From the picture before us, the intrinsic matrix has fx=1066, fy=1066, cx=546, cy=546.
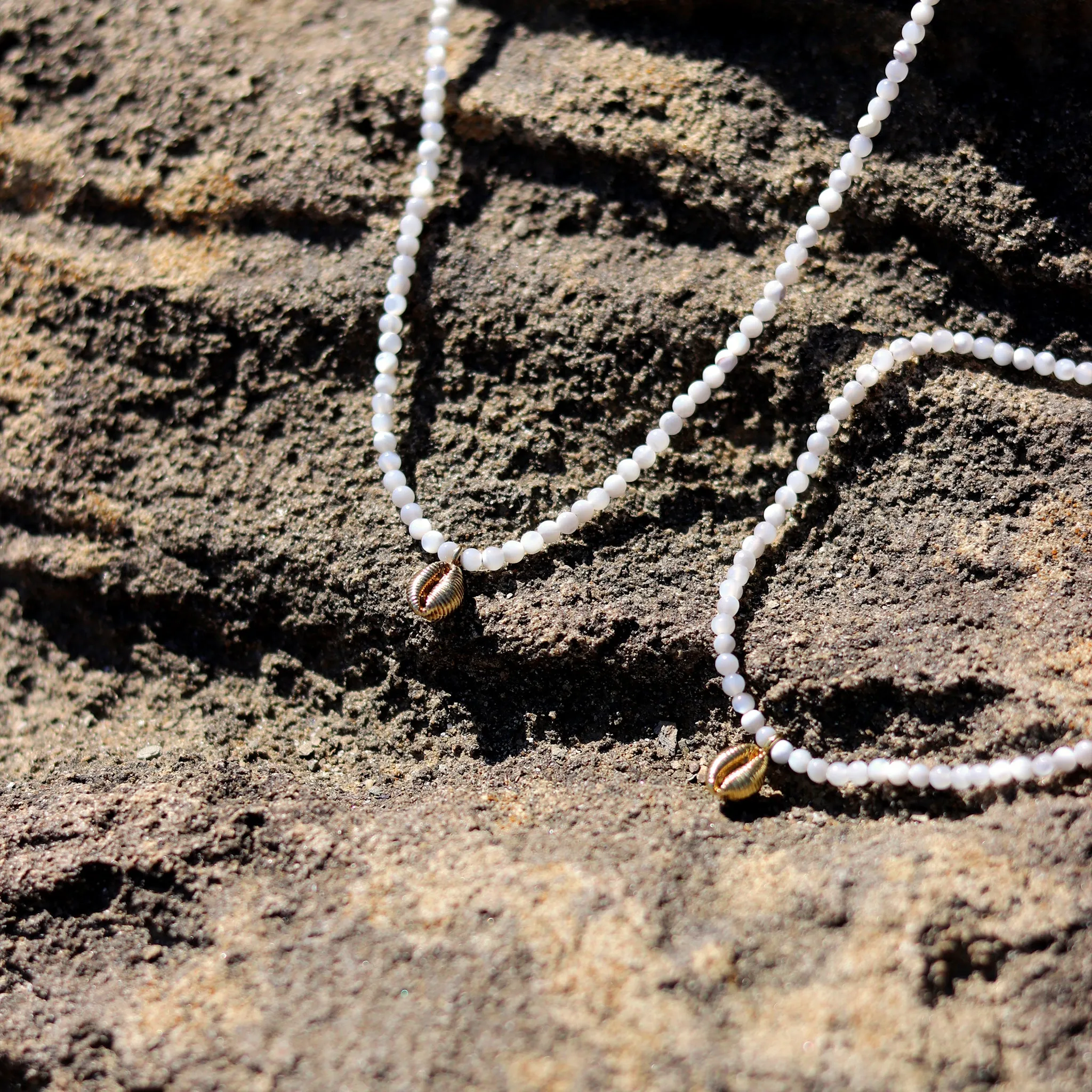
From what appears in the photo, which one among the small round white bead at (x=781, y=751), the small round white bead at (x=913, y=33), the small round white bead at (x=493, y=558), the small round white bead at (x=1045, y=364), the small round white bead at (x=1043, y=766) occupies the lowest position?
the small round white bead at (x=781, y=751)

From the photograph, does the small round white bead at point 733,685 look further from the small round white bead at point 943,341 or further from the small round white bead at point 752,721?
the small round white bead at point 943,341

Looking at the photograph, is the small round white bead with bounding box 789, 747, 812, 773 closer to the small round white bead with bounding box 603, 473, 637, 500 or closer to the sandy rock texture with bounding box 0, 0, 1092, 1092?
the sandy rock texture with bounding box 0, 0, 1092, 1092

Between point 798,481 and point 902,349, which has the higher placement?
point 902,349

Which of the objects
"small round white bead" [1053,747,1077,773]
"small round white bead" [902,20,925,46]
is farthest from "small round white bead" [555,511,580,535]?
"small round white bead" [902,20,925,46]

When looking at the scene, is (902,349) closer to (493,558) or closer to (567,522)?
(567,522)

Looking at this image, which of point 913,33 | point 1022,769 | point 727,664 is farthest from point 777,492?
point 913,33

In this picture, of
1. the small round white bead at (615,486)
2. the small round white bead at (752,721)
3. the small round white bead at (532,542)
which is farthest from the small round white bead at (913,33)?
the small round white bead at (752,721)
